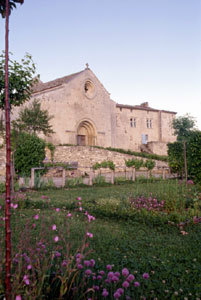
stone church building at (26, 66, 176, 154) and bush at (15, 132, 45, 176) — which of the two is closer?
bush at (15, 132, 45, 176)

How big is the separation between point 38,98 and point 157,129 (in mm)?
18987

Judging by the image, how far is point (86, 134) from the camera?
31781 millimetres

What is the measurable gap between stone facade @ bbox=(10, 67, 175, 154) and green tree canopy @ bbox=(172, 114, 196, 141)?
301cm

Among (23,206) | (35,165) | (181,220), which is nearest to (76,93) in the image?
(35,165)

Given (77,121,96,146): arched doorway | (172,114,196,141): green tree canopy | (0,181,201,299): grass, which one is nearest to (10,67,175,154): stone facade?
(77,121,96,146): arched doorway

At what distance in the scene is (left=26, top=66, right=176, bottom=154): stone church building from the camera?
28.7 metres

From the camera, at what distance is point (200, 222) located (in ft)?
17.8

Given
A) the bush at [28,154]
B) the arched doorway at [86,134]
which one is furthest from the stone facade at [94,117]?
the bush at [28,154]

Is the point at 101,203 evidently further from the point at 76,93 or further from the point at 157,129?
the point at 157,129

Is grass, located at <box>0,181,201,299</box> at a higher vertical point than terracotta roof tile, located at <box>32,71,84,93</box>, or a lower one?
lower

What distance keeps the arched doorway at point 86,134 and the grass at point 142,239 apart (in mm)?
23595

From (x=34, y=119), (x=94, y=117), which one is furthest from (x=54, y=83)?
(x=34, y=119)

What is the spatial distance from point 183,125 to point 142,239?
34.0 metres

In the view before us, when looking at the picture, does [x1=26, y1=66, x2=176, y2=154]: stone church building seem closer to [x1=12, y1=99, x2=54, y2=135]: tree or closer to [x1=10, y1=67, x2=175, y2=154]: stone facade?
[x1=10, y1=67, x2=175, y2=154]: stone facade
